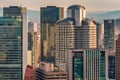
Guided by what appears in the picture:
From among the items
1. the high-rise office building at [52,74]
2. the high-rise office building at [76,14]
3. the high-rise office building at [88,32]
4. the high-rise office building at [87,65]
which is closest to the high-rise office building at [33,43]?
the high-rise office building at [76,14]

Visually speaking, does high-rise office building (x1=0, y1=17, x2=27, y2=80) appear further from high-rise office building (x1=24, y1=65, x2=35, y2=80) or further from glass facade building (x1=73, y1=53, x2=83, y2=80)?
glass facade building (x1=73, y1=53, x2=83, y2=80)

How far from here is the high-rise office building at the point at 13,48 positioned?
10.3 m

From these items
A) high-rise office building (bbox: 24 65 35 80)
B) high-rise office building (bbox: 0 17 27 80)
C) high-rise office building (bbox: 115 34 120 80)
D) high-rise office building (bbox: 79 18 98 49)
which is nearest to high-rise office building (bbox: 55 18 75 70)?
high-rise office building (bbox: 79 18 98 49)

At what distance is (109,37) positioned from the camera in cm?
1658

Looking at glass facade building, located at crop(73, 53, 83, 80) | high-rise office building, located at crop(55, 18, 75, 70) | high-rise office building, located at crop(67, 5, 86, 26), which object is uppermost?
high-rise office building, located at crop(67, 5, 86, 26)

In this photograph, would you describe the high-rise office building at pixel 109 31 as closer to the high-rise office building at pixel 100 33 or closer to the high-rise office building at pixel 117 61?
the high-rise office building at pixel 100 33

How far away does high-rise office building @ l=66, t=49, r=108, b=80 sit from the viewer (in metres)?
9.62

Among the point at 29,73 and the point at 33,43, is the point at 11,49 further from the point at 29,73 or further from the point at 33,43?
the point at 33,43

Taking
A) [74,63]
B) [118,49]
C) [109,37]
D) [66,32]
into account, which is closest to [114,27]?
[109,37]

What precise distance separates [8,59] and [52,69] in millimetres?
1336

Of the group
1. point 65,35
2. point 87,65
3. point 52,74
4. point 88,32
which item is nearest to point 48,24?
point 65,35

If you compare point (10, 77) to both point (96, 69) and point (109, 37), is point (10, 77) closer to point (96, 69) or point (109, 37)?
point (96, 69)

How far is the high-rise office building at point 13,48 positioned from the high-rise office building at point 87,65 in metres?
1.32

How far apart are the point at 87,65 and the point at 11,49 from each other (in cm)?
203
